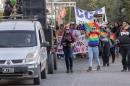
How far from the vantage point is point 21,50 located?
54.9ft

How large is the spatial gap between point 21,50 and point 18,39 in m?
0.96

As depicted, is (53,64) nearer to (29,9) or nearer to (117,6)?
(29,9)

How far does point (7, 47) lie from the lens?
675 inches

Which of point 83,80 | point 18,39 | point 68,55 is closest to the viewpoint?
point 18,39

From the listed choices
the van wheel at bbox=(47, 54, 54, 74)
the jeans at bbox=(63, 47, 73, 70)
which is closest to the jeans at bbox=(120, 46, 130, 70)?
the jeans at bbox=(63, 47, 73, 70)

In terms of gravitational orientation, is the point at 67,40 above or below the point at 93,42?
above

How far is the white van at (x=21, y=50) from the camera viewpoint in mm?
16250

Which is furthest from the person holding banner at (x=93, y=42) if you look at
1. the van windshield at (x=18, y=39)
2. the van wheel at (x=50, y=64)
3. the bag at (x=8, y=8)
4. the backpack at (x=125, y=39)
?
the van windshield at (x=18, y=39)

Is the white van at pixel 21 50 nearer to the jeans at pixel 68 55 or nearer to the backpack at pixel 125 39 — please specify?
the jeans at pixel 68 55

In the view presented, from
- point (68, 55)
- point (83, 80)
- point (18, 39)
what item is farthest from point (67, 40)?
point (18, 39)

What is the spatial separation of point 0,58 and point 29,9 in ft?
21.5

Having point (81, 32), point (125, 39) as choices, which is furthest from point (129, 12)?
point (125, 39)

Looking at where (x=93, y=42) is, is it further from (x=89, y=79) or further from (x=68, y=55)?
(x=89, y=79)

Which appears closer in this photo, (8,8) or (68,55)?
(68,55)
